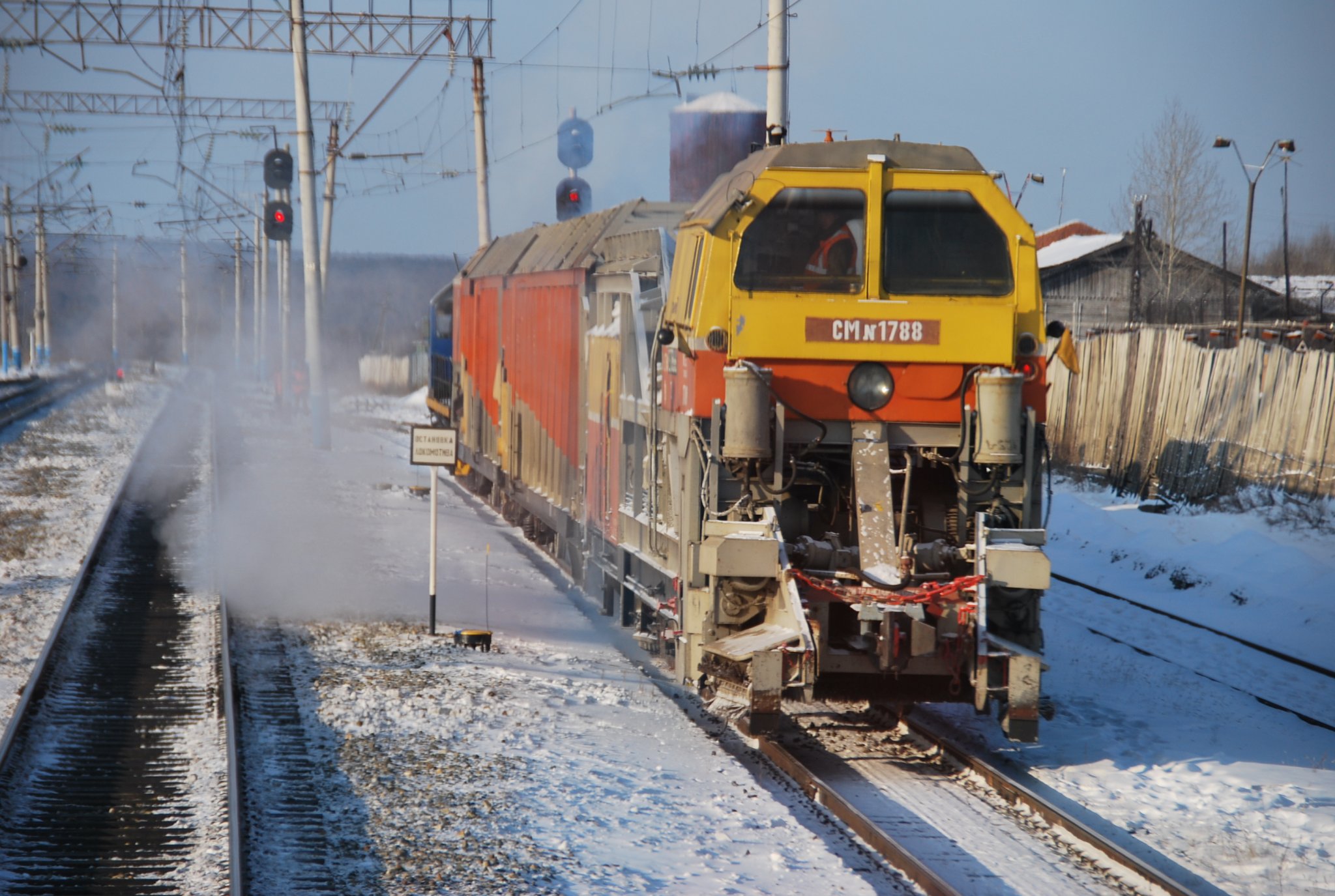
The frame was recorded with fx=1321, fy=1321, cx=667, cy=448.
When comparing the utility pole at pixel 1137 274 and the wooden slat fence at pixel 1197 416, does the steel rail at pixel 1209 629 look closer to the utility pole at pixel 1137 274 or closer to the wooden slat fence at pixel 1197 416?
the wooden slat fence at pixel 1197 416

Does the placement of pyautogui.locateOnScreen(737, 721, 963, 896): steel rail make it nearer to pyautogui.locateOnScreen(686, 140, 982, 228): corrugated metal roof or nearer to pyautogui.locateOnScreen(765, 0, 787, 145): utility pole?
pyautogui.locateOnScreen(686, 140, 982, 228): corrugated metal roof

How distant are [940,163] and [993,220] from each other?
530 millimetres

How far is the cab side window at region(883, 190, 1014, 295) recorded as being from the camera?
895cm

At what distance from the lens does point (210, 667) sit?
11312 mm

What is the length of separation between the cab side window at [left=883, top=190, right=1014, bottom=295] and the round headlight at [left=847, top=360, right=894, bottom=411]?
554 millimetres

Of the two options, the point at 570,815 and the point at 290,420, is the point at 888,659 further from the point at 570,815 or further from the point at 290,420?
the point at 290,420

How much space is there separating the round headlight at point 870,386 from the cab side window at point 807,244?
55cm

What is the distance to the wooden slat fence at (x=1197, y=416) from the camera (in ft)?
61.5

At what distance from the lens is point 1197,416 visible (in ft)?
69.2

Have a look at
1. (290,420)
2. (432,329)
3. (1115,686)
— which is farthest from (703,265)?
(290,420)

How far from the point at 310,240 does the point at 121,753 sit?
22.2 m

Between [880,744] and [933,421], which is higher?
[933,421]

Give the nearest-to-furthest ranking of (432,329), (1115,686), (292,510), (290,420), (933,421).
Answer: (933,421) < (1115,686) < (292,510) < (432,329) < (290,420)

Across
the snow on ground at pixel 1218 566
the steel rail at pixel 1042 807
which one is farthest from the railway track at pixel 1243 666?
the steel rail at pixel 1042 807
